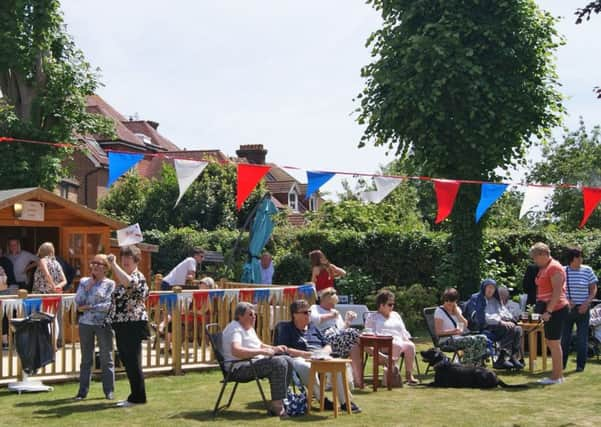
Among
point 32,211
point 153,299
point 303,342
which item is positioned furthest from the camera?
point 32,211

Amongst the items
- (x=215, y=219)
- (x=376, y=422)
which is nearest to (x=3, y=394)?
(x=376, y=422)

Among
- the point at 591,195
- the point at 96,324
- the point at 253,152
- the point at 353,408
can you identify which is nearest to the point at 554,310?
the point at 353,408

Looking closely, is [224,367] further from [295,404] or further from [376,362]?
[376,362]

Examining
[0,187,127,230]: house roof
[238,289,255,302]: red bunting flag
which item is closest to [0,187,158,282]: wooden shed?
[0,187,127,230]: house roof

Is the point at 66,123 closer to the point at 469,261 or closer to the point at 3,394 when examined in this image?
the point at 469,261

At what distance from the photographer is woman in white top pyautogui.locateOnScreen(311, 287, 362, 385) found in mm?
9773

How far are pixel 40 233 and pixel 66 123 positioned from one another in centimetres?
601

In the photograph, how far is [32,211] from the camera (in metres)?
14.1

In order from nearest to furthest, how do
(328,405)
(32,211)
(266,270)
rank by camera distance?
(328,405)
(32,211)
(266,270)

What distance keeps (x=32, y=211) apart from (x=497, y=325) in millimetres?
7676

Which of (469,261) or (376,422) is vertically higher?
(469,261)

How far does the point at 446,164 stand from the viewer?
55.7 feet

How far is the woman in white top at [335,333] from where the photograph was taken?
9.77m

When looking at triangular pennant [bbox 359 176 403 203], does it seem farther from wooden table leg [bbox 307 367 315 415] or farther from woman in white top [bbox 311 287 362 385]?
wooden table leg [bbox 307 367 315 415]
